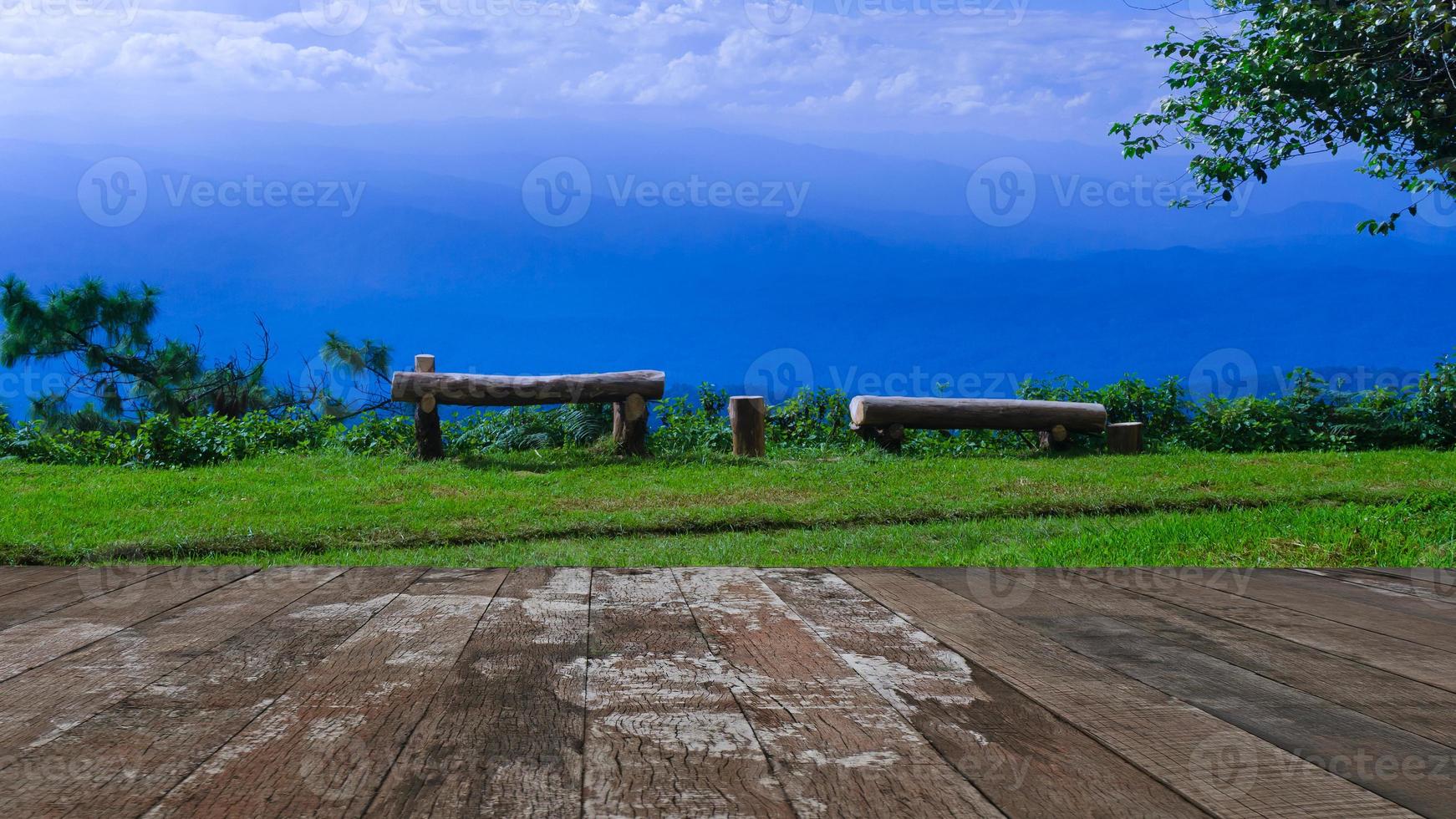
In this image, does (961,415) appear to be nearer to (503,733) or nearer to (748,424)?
(748,424)

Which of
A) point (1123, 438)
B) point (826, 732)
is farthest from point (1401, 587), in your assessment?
point (1123, 438)

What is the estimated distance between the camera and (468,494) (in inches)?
270

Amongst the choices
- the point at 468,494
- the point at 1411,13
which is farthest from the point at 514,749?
the point at 468,494

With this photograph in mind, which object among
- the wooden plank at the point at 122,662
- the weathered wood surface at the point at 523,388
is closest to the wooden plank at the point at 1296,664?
the wooden plank at the point at 122,662

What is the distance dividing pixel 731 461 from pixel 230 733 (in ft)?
23.9

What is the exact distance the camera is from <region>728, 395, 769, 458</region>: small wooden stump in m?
8.96

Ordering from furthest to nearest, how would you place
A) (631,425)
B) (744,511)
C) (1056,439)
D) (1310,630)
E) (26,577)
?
(1056,439), (631,425), (744,511), (26,577), (1310,630)

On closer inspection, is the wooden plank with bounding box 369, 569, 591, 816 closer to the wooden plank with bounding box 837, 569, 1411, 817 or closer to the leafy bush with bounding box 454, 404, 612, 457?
the wooden plank with bounding box 837, 569, 1411, 817

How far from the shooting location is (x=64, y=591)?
7.83 ft

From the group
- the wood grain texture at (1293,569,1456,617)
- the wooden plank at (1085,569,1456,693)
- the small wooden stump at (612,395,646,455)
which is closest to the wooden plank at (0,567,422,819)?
the wooden plank at (1085,569,1456,693)

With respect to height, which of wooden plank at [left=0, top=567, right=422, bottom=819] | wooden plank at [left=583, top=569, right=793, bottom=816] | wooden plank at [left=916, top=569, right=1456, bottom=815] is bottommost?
wooden plank at [left=916, top=569, right=1456, bottom=815]

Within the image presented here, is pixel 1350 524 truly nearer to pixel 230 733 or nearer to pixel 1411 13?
pixel 1411 13

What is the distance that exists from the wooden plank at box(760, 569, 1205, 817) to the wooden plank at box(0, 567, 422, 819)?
37.2 inches

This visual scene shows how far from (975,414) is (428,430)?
513cm
